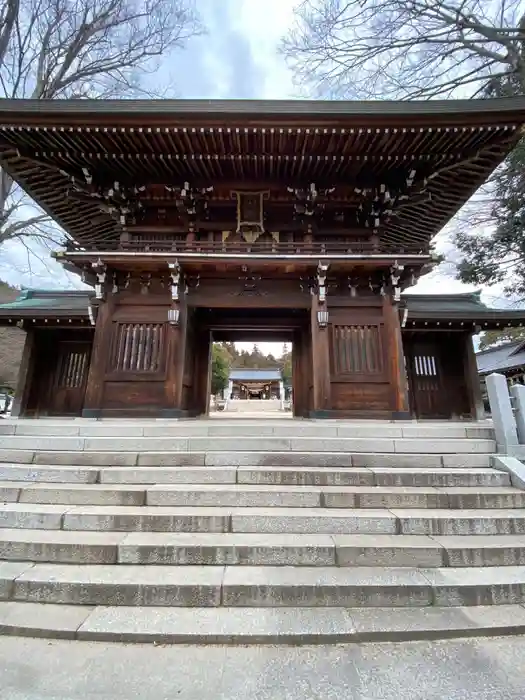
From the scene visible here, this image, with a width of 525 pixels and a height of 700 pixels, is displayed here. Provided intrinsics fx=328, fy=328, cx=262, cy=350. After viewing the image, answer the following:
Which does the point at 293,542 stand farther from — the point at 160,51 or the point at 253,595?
the point at 160,51

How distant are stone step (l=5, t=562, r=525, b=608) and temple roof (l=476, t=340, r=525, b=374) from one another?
2117 centimetres

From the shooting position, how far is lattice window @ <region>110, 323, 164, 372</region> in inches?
277

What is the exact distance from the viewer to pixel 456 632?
2.29 metres

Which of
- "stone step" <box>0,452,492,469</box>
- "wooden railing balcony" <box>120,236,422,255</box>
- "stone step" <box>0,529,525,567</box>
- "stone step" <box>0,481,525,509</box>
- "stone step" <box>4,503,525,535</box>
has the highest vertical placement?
"wooden railing balcony" <box>120,236,422,255</box>

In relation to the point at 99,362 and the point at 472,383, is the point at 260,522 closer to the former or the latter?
the point at 99,362

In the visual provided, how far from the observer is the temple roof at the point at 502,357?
21098 mm

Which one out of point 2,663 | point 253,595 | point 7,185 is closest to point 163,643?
point 253,595

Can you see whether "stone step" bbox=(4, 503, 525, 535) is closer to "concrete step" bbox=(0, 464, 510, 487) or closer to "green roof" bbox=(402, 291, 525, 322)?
"concrete step" bbox=(0, 464, 510, 487)

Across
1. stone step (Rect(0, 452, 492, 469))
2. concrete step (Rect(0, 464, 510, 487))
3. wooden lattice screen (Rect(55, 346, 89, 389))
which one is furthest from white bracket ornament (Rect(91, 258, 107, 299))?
concrete step (Rect(0, 464, 510, 487))

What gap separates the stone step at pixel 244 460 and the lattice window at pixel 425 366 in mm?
5890

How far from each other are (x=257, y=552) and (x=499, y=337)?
31590 millimetres

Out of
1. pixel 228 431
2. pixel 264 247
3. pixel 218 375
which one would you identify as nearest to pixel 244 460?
pixel 228 431

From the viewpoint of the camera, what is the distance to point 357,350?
7.22m

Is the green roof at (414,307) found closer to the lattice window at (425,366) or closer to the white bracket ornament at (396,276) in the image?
the white bracket ornament at (396,276)
